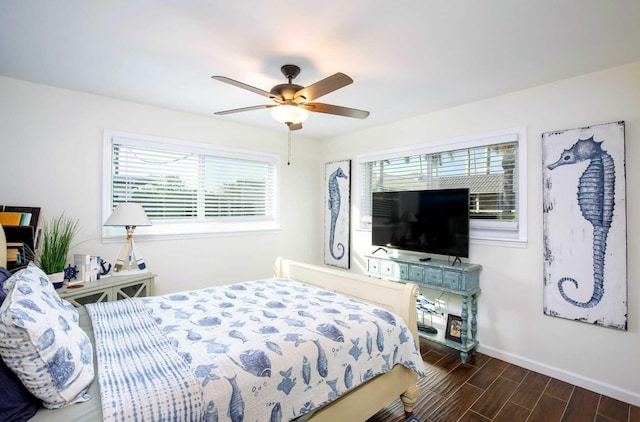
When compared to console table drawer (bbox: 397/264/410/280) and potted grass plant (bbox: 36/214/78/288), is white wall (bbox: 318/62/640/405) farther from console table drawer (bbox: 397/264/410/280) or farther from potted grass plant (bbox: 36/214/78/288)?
potted grass plant (bbox: 36/214/78/288)

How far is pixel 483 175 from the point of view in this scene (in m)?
3.10

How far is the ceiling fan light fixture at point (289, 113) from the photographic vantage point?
223cm

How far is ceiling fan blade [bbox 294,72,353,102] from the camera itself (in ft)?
6.02

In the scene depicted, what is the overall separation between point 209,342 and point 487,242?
2.65m

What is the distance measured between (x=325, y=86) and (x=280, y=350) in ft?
5.06

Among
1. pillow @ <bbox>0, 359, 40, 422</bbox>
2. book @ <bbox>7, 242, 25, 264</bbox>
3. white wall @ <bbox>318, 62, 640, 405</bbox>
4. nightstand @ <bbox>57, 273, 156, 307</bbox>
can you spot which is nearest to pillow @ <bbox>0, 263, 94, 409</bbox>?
pillow @ <bbox>0, 359, 40, 422</bbox>

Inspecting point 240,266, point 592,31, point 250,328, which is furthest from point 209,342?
point 592,31

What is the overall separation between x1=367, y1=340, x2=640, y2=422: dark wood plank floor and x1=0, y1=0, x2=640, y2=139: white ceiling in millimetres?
2467

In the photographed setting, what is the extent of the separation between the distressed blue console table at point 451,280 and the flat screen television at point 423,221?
0.16 metres

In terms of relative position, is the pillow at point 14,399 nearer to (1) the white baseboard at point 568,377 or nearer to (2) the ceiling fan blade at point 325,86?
(2) the ceiling fan blade at point 325,86

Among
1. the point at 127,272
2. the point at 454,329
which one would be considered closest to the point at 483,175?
the point at 454,329

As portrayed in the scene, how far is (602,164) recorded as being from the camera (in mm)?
2367

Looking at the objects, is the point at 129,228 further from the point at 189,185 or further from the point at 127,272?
the point at 189,185

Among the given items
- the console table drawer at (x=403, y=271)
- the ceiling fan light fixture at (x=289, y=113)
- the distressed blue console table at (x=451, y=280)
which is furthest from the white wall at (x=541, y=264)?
the ceiling fan light fixture at (x=289, y=113)
